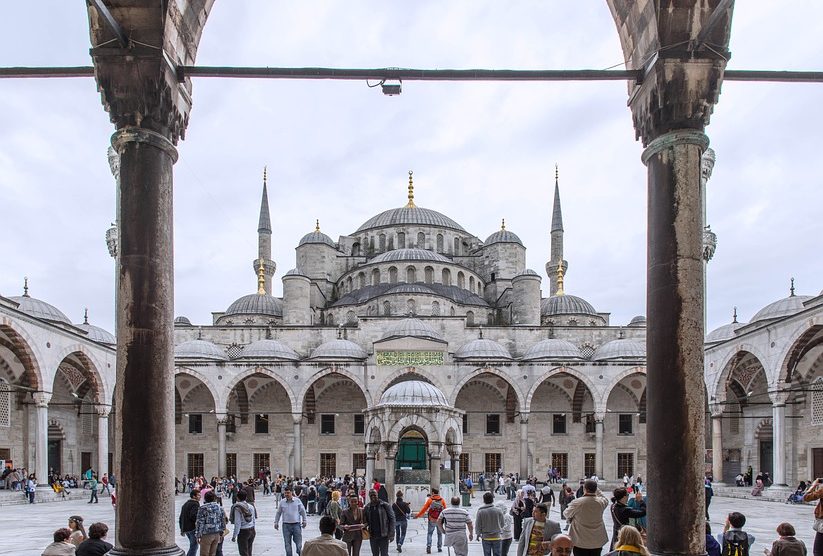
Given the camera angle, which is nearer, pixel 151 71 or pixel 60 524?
pixel 151 71

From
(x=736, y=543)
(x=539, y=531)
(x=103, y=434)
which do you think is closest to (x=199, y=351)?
(x=103, y=434)

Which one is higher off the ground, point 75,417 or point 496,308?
point 496,308

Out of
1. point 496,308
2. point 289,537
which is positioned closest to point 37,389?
point 289,537

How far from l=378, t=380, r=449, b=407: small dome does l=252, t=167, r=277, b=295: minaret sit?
86.2ft

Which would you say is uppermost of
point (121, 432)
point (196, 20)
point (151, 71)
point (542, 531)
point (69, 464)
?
point (196, 20)

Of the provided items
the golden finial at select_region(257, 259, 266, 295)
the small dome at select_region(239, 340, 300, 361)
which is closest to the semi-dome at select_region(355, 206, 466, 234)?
the golden finial at select_region(257, 259, 266, 295)

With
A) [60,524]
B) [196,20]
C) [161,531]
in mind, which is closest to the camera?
[161,531]

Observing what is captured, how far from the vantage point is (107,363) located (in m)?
26.9

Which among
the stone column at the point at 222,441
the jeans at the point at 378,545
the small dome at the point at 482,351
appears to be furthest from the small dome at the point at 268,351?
the jeans at the point at 378,545

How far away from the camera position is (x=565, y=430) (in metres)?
32.5

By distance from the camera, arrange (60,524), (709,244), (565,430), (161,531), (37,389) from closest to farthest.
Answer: (161,531), (60,524), (37,389), (709,244), (565,430)

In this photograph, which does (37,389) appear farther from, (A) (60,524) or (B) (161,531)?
(B) (161,531)

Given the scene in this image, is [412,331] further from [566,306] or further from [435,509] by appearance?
[435,509]

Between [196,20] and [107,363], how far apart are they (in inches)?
916
